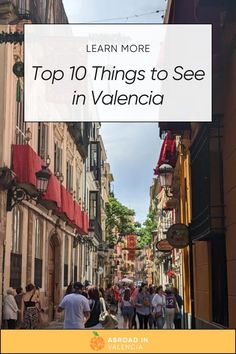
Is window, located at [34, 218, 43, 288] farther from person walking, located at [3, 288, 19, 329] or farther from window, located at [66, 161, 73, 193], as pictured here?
window, located at [66, 161, 73, 193]

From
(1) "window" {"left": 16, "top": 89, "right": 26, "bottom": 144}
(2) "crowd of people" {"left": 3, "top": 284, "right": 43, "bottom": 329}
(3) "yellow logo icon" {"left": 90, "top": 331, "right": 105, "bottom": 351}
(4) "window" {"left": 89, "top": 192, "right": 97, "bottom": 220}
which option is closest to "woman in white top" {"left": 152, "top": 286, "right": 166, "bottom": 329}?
(2) "crowd of people" {"left": 3, "top": 284, "right": 43, "bottom": 329}

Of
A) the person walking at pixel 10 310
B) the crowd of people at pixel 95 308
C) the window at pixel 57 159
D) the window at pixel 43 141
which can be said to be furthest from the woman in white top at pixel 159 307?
the window at pixel 57 159

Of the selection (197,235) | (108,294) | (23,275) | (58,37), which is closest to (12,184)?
(23,275)

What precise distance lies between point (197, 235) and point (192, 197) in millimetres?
1707

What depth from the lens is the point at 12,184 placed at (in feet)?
39.9

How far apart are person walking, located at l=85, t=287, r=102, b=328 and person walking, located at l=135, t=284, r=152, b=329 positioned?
5491 mm

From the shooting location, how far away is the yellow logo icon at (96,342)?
4454 millimetres

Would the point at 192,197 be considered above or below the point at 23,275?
above

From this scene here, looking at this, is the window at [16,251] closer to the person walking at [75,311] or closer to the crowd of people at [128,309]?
the crowd of people at [128,309]

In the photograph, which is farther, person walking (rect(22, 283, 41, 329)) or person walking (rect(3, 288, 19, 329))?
person walking (rect(3, 288, 19, 329))

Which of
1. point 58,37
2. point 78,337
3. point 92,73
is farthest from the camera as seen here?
point 58,37

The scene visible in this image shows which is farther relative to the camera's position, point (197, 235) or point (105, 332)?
point (197, 235)

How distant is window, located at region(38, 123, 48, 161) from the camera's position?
1711 cm

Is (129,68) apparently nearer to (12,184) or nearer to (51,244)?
(12,184)
